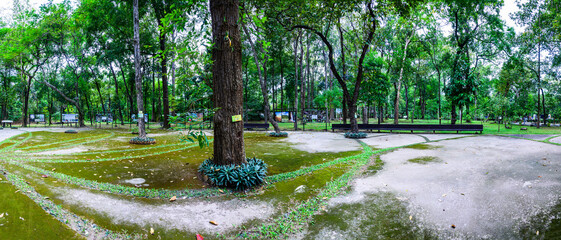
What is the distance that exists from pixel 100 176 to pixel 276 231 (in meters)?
4.30

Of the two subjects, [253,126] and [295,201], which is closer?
Answer: [295,201]

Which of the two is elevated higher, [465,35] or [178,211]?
[465,35]

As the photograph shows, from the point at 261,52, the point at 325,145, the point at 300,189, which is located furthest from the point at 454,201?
the point at 261,52

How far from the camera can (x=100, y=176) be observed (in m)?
5.33

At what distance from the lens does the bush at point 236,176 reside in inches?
177

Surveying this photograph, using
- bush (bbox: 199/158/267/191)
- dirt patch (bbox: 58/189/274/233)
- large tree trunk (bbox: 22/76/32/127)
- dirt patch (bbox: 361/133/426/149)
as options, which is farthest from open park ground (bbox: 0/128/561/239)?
large tree trunk (bbox: 22/76/32/127)

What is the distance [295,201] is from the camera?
409 cm

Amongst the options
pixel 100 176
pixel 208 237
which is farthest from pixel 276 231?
pixel 100 176

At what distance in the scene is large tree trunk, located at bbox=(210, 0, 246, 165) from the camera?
4824 millimetres

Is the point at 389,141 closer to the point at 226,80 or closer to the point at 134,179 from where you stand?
the point at 226,80

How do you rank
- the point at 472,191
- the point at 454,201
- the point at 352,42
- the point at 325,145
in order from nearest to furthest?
1. the point at 454,201
2. the point at 472,191
3. the point at 325,145
4. the point at 352,42

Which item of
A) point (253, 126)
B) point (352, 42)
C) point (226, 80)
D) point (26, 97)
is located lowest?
→ point (253, 126)

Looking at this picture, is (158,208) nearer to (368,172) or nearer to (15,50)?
(368,172)

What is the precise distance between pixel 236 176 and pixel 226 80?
1796 mm
